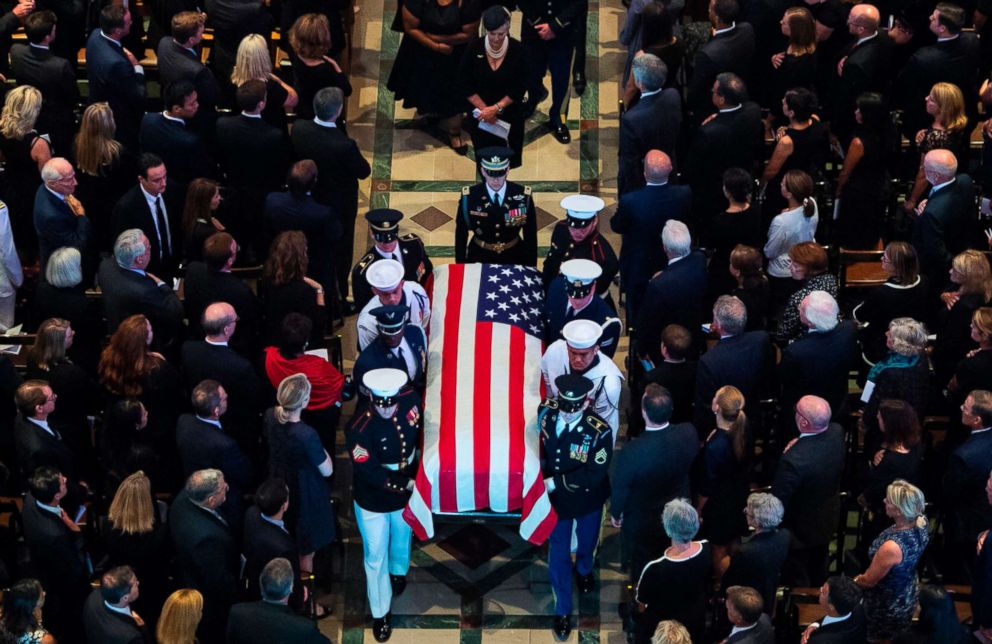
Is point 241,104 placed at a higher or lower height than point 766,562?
higher

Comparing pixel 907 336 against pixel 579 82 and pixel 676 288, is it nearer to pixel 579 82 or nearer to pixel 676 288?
pixel 676 288

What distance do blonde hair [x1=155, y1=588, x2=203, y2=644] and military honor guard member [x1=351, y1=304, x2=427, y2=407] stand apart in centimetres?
167

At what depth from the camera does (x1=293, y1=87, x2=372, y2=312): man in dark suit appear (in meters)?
10.7

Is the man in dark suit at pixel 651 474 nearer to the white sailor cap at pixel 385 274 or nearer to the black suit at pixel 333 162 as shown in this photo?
the white sailor cap at pixel 385 274

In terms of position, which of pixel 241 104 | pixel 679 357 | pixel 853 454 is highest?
pixel 241 104

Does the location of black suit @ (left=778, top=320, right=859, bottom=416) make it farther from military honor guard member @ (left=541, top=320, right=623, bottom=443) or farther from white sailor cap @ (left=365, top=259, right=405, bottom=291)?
white sailor cap @ (left=365, top=259, right=405, bottom=291)

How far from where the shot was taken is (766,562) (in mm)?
8383

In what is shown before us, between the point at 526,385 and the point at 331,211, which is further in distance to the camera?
the point at 331,211

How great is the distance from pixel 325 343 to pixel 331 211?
0.89 meters

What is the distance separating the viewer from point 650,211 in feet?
34.3

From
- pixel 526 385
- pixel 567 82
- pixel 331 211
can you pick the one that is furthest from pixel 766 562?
pixel 567 82

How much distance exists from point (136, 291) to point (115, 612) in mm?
2246

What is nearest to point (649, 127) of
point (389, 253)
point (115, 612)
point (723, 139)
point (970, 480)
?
point (723, 139)

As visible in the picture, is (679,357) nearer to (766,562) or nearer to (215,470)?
(766,562)
